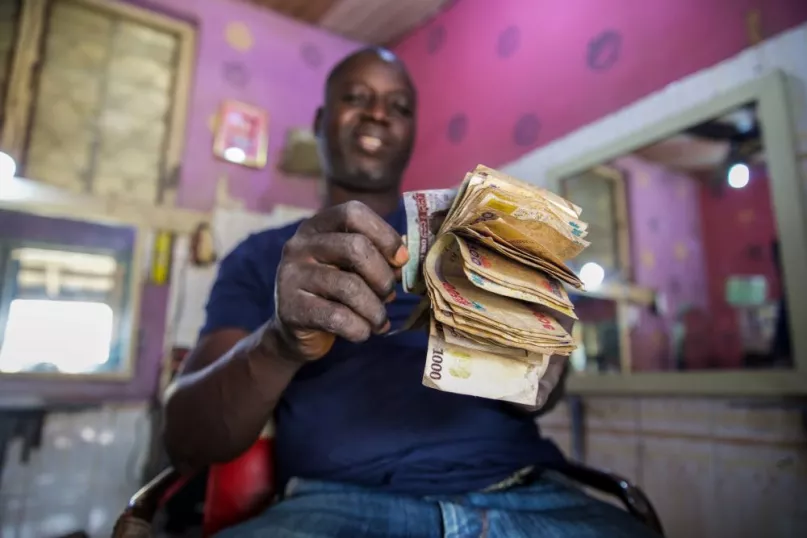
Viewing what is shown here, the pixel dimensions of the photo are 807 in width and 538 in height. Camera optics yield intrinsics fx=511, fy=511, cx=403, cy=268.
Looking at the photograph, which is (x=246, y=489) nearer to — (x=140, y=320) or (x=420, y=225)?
(x=420, y=225)

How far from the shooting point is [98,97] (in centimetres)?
227

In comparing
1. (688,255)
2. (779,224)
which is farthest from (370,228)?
(688,255)

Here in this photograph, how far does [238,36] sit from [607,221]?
2.04m

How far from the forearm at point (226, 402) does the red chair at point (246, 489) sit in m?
0.05

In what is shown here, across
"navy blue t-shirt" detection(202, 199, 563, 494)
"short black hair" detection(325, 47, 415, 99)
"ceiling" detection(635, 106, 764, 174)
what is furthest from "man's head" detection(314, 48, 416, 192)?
"ceiling" detection(635, 106, 764, 174)

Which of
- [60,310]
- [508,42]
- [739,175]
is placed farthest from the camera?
[508,42]

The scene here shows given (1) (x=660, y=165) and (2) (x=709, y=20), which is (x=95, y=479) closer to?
(1) (x=660, y=165)

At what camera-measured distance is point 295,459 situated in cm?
97

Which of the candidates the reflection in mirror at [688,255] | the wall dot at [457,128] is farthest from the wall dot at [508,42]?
the reflection in mirror at [688,255]

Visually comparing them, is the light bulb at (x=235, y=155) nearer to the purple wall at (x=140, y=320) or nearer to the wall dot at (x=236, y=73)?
the wall dot at (x=236, y=73)

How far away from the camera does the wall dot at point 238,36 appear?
2.58m

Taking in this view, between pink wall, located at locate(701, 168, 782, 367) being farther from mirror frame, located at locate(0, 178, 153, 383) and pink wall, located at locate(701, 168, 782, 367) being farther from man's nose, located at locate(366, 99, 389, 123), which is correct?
mirror frame, located at locate(0, 178, 153, 383)

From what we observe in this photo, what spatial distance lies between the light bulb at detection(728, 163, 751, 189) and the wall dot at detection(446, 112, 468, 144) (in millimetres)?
1163

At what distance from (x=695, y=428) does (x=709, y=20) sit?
3.86 ft
